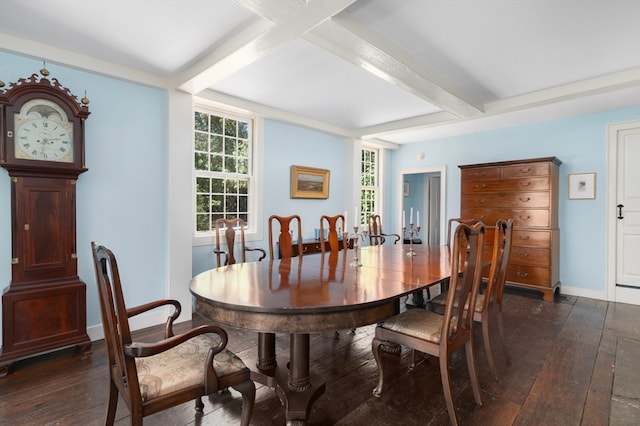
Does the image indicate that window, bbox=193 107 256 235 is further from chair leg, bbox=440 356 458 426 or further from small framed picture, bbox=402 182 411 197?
small framed picture, bbox=402 182 411 197

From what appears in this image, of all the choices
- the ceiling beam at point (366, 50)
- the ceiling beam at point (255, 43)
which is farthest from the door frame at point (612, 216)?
the ceiling beam at point (255, 43)

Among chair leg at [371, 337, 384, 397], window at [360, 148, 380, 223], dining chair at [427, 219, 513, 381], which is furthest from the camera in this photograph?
window at [360, 148, 380, 223]

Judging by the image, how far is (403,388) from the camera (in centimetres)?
216

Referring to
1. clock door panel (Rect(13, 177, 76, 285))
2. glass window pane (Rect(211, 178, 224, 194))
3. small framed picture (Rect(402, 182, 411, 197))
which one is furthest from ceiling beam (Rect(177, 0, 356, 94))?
small framed picture (Rect(402, 182, 411, 197))

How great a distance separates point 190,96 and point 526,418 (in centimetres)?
386

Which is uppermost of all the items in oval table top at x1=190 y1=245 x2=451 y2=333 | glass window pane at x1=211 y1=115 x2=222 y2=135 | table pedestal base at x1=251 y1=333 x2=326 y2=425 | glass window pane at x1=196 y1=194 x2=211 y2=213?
glass window pane at x1=211 y1=115 x2=222 y2=135

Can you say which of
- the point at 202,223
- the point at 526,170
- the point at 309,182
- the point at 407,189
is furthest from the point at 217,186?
the point at 407,189

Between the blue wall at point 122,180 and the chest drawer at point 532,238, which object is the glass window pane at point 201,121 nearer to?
the blue wall at point 122,180

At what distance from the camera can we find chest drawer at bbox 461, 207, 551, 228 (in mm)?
4293

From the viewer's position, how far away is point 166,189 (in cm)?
337

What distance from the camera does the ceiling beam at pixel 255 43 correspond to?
2.03m

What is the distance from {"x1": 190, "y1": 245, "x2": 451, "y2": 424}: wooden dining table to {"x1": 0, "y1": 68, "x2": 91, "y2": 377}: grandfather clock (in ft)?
4.77

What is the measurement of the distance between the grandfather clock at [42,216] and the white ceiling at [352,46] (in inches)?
17.1

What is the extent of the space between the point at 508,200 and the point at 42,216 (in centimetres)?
524
